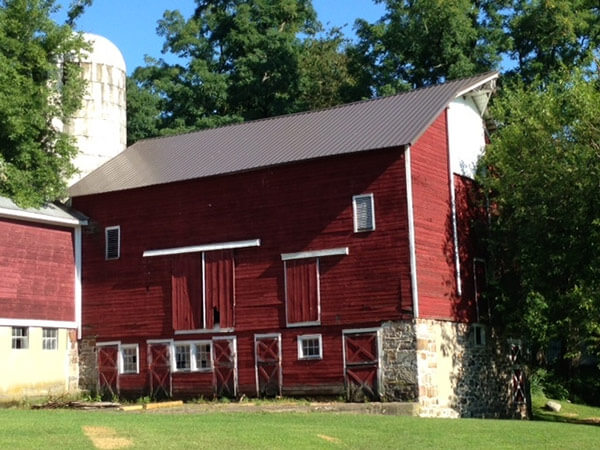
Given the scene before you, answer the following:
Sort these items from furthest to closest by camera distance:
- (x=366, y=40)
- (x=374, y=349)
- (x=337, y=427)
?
(x=366, y=40) → (x=374, y=349) → (x=337, y=427)

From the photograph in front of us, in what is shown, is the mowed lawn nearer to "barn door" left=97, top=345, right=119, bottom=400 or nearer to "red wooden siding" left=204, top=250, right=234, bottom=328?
"red wooden siding" left=204, top=250, right=234, bottom=328

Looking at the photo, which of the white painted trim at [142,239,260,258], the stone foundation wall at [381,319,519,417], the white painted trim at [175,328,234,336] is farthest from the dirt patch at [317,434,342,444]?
the white painted trim at [142,239,260,258]

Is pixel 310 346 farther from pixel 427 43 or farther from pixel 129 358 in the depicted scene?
pixel 427 43

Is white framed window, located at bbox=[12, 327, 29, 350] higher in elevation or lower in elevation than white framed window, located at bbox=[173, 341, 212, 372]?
higher

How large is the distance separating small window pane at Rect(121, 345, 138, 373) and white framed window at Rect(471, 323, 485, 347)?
413 inches

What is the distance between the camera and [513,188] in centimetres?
2958

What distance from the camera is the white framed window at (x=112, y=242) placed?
31359 millimetres

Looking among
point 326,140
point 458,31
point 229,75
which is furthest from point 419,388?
point 229,75

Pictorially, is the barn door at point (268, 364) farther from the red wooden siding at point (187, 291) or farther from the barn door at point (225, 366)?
the red wooden siding at point (187, 291)

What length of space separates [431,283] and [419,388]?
3.06m

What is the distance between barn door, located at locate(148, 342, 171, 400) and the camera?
29.9 metres

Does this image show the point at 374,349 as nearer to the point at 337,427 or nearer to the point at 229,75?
the point at 337,427

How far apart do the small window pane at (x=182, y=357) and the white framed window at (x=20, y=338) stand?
15.0 ft

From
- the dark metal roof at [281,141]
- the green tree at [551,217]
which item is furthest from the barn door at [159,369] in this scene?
the green tree at [551,217]
